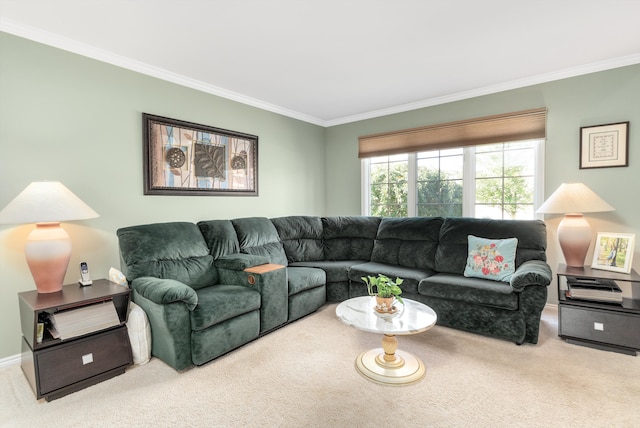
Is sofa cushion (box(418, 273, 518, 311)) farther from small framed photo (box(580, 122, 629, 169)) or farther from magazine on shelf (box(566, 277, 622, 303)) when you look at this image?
small framed photo (box(580, 122, 629, 169))

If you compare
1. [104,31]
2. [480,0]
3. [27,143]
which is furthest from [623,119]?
[27,143]

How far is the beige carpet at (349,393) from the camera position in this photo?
178cm

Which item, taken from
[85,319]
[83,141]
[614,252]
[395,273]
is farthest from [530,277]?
[83,141]

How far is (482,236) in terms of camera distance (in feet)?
10.9

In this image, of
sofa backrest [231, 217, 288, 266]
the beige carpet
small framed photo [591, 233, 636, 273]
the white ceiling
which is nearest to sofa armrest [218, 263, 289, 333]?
the beige carpet

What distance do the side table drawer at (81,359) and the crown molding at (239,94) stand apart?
2.29 m

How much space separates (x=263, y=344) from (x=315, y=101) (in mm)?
3038

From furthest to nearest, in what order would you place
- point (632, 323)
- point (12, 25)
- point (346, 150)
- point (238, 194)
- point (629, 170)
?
1. point (346, 150)
2. point (238, 194)
3. point (629, 170)
4. point (632, 323)
5. point (12, 25)

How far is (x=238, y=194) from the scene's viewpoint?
12.8 feet

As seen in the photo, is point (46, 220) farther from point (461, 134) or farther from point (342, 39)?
point (461, 134)

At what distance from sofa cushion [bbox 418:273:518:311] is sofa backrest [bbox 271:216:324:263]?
153 centimetres

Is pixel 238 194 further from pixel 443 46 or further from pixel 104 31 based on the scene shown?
pixel 443 46

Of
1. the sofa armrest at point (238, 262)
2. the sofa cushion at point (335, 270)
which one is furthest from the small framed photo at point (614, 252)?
the sofa armrest at point (238, 262)

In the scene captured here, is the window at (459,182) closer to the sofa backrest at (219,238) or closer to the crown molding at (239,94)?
the crown molding at (239,94)
